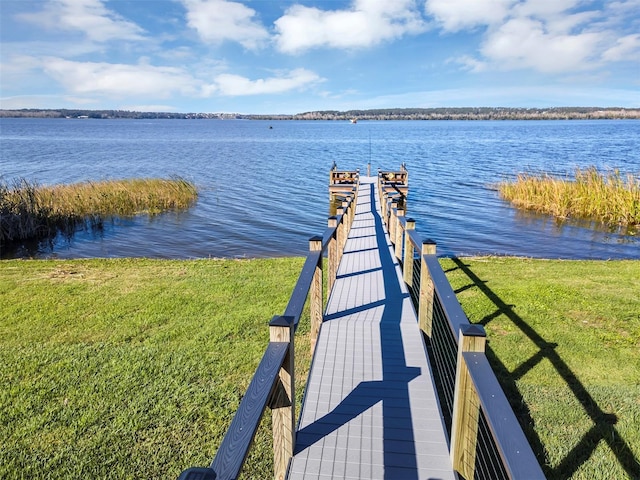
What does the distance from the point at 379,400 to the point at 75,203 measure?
21.5m

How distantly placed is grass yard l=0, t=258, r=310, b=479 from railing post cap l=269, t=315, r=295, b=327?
77.2 inches

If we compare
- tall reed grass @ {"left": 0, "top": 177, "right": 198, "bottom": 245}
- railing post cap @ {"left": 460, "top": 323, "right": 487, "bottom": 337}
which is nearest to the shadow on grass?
railing post cap @ {"left": 460, "top": 323, "right": 487, "bottom": 337}

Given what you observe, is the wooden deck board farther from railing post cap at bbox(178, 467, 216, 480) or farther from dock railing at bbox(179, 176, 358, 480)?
railing post cap at bbox(178, 467, 216, 480)

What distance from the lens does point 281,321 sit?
3.41 meters

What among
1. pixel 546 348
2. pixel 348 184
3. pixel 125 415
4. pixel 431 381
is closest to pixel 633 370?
pixel 546 348

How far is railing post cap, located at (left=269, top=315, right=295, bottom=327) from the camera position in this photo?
337 centimetres

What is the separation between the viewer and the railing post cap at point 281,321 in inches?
133

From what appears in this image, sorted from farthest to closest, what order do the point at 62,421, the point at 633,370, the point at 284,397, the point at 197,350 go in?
1. the point at 197,350
2. the point at 633,370
3. the point at 62,421
4. the point at 284,397

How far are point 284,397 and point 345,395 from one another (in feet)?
4.96

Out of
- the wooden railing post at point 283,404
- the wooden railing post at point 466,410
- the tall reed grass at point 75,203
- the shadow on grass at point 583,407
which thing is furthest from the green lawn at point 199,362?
the tall reed grass at point 75,203

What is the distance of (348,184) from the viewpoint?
27.1 m

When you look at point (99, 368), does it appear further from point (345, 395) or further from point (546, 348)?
point (546, 348)

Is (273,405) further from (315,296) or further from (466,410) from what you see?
(315,296)

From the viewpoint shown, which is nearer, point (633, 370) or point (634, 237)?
point (633, 370)
